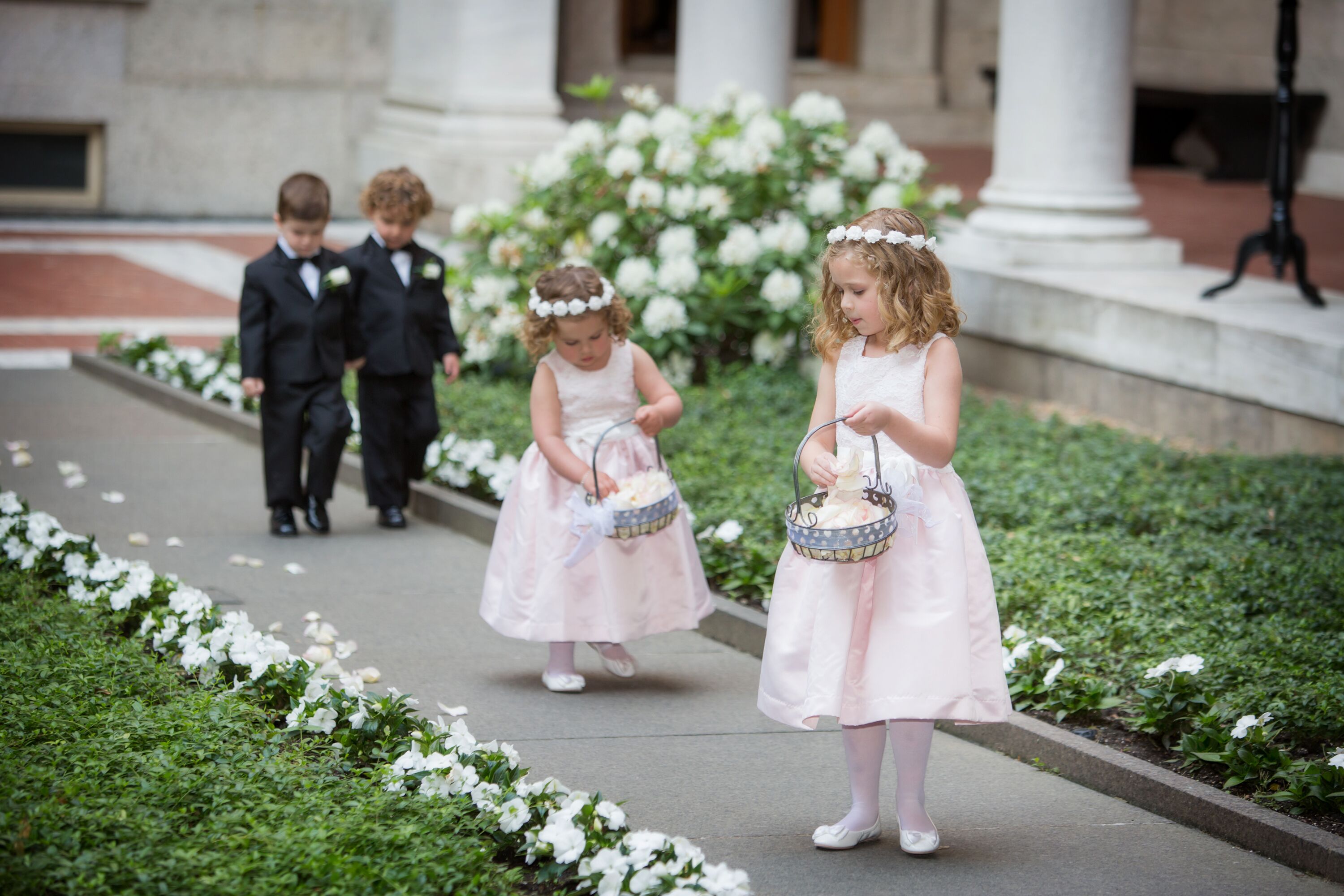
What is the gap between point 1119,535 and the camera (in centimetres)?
634

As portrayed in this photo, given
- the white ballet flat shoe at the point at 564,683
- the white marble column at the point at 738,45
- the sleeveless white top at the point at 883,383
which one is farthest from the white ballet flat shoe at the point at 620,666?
the white marble column at the point at 738,45

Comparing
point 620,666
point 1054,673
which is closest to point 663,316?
point 620,666

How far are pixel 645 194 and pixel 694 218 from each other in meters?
0.42

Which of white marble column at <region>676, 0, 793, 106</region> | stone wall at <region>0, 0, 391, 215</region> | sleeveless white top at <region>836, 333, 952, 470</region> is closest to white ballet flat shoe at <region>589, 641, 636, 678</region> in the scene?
sleeveless white top at <region>836, 333, 952, 470</region>

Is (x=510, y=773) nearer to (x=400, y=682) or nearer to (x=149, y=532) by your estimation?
(x=400, y=682)

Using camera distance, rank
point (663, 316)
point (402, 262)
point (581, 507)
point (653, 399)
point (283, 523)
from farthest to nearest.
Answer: point (663, 316), point (402, 262), point (283, 523), point (653, 399), point (581, 507)

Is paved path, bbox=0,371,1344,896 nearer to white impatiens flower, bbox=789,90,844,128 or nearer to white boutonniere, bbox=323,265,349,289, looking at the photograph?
white boutonniere, bbox=323,265,349,289

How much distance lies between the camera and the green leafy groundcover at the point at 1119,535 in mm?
4957

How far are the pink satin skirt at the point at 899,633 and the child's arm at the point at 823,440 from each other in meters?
0.20

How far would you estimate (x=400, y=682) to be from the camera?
5.24 metres

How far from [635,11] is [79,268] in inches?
454

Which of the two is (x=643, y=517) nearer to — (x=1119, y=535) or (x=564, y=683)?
(x=564, y=683)

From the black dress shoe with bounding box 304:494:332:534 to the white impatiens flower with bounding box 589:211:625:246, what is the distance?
120 inches

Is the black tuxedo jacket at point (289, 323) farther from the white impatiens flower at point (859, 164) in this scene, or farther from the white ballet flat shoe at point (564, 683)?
the white impatiens flower at point (859, 164)
